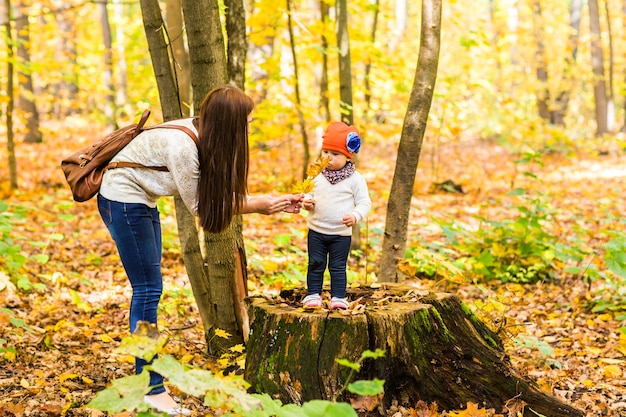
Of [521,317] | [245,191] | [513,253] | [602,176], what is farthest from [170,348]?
[602,176]

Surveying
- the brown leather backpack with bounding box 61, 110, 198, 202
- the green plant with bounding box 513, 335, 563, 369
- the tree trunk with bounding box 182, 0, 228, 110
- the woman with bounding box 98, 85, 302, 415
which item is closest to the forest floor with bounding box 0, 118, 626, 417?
the green plant with bounding box 513, 335, 563, 369

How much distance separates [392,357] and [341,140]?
1358 mm

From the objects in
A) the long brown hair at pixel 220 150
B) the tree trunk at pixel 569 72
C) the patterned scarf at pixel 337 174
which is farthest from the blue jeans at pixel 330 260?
the tree trunk at pixel 569 72

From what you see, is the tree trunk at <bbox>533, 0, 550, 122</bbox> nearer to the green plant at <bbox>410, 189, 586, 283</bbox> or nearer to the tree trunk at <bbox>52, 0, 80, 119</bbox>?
the green plant at <bbox>410, 189, 586, 283</bbox>

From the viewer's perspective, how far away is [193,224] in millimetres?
4223

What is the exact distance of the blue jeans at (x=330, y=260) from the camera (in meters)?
3.77

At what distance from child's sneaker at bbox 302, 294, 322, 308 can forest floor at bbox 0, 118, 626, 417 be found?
0.78m

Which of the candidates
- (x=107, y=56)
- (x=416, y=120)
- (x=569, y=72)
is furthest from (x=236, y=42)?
(x=569, y=72)

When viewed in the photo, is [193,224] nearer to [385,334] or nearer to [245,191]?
[245,191]

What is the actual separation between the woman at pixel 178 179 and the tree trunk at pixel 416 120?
2047 millimetres

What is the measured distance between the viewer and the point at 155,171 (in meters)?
3.11

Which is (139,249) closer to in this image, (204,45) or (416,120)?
(204,45)

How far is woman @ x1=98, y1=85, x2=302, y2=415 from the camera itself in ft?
9.96

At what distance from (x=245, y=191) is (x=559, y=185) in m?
10.6
